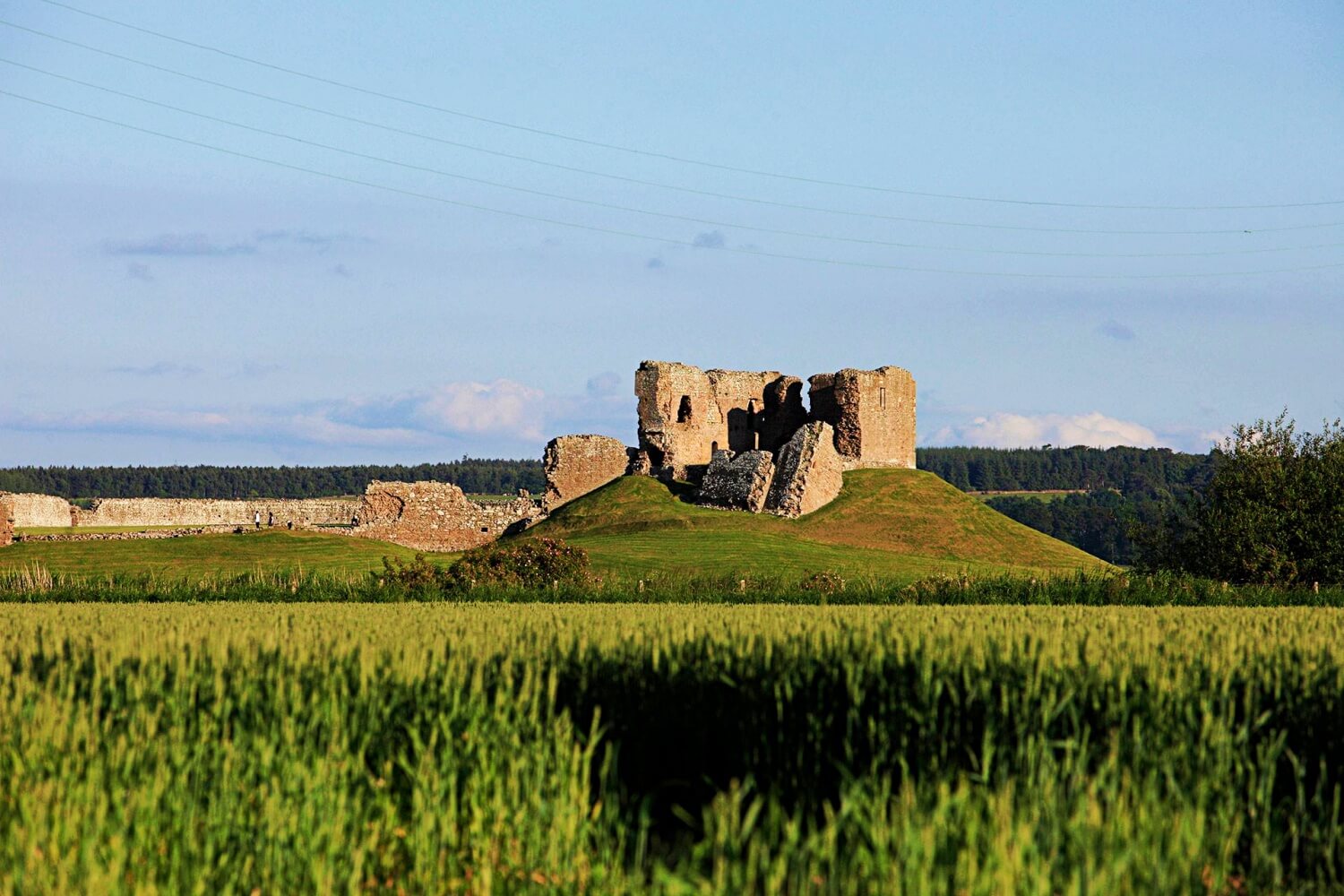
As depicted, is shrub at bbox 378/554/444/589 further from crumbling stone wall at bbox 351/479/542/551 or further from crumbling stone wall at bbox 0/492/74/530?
crumbling stone wall at bbox 0/492/74/530

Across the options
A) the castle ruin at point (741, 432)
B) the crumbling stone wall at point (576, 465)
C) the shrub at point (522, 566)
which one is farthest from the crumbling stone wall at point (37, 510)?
the shrub at point (522, 566)

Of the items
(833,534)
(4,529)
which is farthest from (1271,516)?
(4,529)

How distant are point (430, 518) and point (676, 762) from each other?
167 ft

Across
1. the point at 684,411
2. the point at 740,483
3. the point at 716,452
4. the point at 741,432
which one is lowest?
the point at 740,483

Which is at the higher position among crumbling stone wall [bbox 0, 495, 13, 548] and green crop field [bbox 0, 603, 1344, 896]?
crumbling stone wall [bbox 0, 495, 13, 548]

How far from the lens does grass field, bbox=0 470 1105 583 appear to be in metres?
38.9

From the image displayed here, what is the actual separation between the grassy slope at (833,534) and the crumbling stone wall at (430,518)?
4.43 m

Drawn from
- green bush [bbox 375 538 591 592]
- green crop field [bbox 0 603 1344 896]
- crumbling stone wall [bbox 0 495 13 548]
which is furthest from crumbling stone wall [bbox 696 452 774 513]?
green crop field [bbox 0 603 1344 896]

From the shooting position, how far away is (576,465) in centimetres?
6197

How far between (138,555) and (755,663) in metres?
37.8

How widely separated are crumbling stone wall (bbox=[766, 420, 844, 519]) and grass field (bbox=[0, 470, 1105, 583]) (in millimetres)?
723

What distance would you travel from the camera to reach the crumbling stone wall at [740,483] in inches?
2053

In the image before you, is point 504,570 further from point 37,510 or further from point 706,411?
point 37,510

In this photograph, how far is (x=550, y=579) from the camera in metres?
28.0
